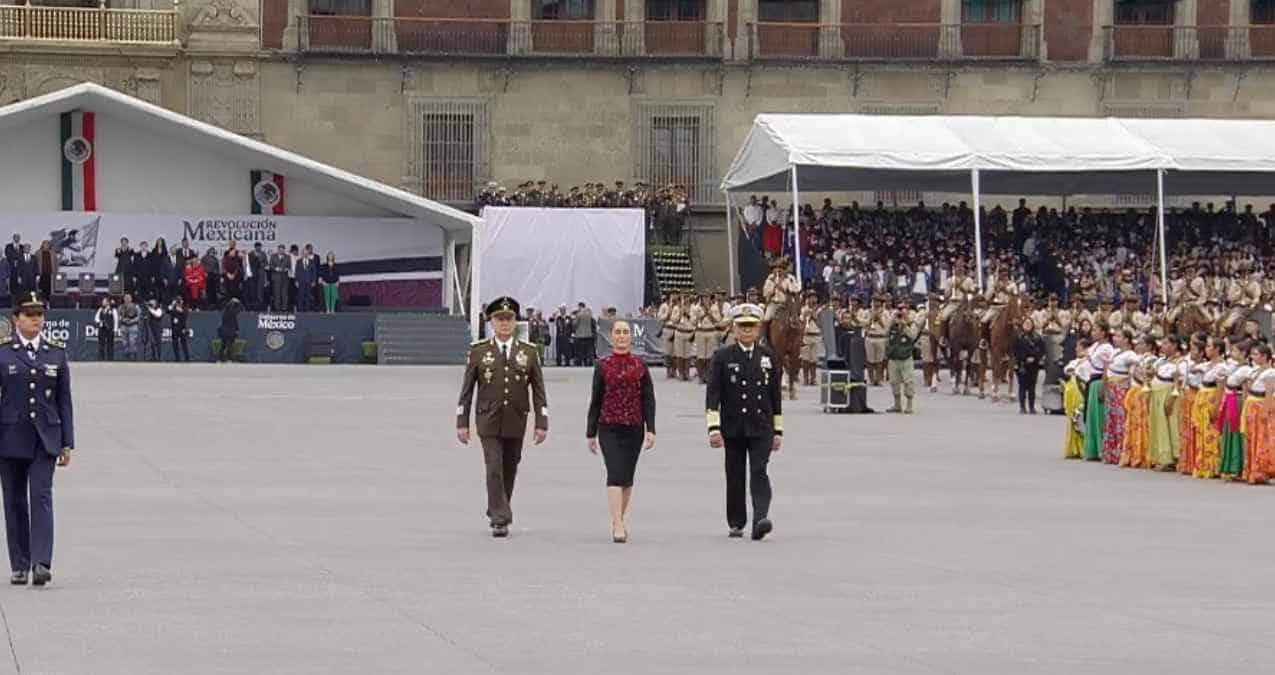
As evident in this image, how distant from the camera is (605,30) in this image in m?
64.8

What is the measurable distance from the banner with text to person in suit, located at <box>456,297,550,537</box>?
38592 millimetres

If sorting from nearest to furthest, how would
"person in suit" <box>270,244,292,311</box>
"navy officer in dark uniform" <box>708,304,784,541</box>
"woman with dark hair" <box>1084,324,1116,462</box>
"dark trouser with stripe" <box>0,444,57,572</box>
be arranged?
"dark trouser with stripe" <box>0,444,57,572</box> → "navy officer in dark uniform" <box>708,304,784,541</box> → "woman with dark hair" <box>1084,324,1116,462</box> → "person in suit" <box>270,244,292,311</box>

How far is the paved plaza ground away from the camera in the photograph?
1305cm

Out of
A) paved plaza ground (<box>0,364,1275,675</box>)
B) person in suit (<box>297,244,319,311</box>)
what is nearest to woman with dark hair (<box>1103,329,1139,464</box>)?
paved plaza ground (<box>0,364,1275,675</box>)

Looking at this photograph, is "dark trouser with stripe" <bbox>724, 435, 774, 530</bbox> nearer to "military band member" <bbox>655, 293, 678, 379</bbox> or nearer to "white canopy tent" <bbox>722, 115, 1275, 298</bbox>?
"white canopy tent" <bbox>722, 115, 1275, 298</bbox>

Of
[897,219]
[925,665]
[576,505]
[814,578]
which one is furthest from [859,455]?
[897,219]

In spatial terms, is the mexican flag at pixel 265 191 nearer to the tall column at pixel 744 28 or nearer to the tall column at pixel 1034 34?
the tall column at pixel 744 28

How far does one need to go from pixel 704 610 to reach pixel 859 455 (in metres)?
14.8

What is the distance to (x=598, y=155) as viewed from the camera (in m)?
64.5

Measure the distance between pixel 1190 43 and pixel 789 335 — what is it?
25709mm

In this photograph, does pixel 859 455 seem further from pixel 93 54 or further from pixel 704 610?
pixel 93 54

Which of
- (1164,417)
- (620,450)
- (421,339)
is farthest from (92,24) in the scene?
(620,450)

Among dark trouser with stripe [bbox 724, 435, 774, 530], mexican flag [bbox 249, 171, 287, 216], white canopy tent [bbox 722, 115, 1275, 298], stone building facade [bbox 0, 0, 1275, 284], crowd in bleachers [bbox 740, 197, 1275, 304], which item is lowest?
dark trouser with stripe [bbox 724, 435, 774, 530]

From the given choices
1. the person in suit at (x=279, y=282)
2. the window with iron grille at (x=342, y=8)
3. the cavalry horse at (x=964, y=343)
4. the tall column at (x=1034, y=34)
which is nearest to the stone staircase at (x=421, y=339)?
the person in suit at (x=279, y=282)
